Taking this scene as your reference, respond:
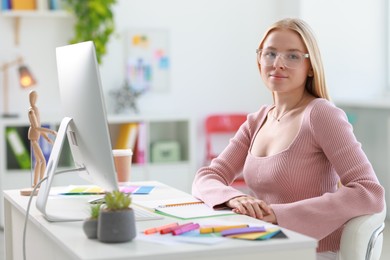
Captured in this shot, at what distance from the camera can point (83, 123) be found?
2307 millimetres

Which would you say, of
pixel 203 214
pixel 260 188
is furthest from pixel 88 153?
pixel 260 188

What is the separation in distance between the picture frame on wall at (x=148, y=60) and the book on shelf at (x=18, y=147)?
1.07m

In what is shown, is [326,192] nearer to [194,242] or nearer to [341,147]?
[341,147]

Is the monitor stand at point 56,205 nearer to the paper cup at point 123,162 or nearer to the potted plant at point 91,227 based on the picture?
the potted plant at point 91,227

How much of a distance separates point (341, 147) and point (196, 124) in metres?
4.04

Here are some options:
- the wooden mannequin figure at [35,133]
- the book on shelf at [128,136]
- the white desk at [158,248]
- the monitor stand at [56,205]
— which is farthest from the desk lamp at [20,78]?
the white desk at [158,248]

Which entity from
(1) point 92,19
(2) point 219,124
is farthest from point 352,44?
(1) point 92,19

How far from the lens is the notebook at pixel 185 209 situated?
2402mm

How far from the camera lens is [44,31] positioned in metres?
6.02

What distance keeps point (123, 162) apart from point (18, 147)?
2.78m

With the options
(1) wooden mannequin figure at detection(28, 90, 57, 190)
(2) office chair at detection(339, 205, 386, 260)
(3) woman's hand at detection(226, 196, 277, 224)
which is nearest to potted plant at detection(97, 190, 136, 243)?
(3) woman's hand at detection(226, 196, 277, 224)

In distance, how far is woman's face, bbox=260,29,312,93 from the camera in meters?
2.69

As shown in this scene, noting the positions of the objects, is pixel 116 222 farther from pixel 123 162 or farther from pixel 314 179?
pixel 123 162

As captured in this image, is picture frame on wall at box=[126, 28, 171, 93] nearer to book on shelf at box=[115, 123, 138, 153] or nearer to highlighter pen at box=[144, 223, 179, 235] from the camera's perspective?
book on shelf at box=[115, 123, 138, 153]
